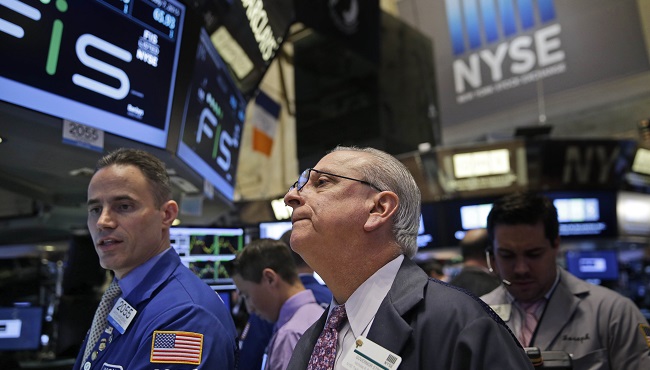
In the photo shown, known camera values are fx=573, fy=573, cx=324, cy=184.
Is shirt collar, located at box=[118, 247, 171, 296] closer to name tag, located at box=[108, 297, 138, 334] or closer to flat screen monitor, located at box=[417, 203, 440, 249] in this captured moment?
name tag, located at box=[108, 297, 138, 334]

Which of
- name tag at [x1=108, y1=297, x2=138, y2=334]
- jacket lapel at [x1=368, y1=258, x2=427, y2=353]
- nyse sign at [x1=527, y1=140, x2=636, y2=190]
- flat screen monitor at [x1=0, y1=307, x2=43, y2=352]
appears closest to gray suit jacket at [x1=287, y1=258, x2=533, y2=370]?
jacket lapel at [x1=368, y1=258, x2=427, y2=353]

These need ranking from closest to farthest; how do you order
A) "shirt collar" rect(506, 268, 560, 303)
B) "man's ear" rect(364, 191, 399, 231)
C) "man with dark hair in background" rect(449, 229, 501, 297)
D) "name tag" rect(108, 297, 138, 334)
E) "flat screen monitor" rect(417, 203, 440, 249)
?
"man's ear" rect(364, 191, 399, 231), "name tag" rect(108, 297, 138, 334), "shirt collar" rect(506, 268, 560, 303), "man with dark hair in background" rect(449, 229, 501, 297), "flat screen monitor" rect(417, 203, 440, 249)

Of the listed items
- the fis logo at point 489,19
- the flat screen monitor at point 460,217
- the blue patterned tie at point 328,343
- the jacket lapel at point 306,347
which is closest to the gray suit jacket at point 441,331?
the blue patterned tie at point 328,343

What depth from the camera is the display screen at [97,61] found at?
6.91 feet

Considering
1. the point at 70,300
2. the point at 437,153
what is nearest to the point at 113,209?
the point at 70,300

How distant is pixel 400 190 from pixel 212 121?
2.01 metres

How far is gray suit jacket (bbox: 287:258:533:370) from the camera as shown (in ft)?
4.00

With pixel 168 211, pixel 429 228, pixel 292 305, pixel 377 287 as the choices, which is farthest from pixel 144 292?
pixel 429 228

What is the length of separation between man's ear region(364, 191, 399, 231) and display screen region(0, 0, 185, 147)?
54.4 inches

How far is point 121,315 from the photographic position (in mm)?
1857

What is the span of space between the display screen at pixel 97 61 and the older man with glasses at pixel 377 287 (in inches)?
45.7

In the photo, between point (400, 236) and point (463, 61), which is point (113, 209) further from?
point (463, 61)

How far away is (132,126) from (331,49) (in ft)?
16.8

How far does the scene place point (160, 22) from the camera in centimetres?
269
